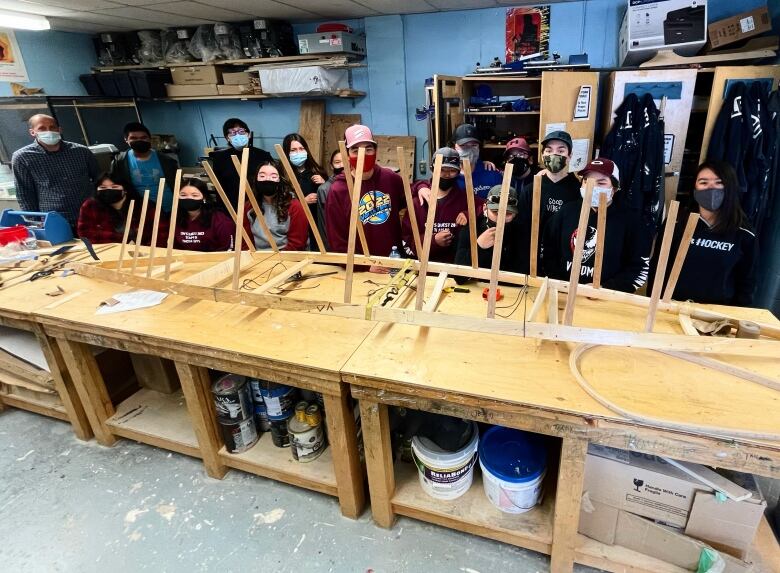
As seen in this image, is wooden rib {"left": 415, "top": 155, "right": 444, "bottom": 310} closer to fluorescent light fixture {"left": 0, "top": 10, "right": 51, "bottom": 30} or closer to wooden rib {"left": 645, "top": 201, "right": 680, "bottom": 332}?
wooden rib {"left": 645, "top": 201, "right": 680, "bottom": 332}

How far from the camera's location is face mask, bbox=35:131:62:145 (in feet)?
11.1

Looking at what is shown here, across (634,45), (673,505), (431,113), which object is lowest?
(673,505)

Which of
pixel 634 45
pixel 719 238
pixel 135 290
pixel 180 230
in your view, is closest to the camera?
pixel 719 238

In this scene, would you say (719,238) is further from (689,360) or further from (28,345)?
(28,345)

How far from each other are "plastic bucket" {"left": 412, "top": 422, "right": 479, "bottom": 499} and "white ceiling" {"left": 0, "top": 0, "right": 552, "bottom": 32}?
3922 millimetres

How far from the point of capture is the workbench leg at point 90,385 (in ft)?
6.72

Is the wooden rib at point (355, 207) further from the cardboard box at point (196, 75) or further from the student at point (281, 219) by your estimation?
the cardboard box at point (196, 75)

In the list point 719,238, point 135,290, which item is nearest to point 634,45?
point 719,238

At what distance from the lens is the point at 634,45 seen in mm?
3389

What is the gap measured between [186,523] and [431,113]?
3925 mm

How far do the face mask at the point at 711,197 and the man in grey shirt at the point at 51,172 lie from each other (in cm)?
448

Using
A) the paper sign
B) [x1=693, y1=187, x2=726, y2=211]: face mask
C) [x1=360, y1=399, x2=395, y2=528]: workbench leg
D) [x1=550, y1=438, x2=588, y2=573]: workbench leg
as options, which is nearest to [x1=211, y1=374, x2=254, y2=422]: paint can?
[x1=360, y1=399, x2=395, y2=528]: workbench leg

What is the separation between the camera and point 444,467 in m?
1.56

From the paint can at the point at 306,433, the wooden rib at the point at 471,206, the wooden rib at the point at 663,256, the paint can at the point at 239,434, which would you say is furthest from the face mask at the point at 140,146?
the wooden rib at the point at 663,256
